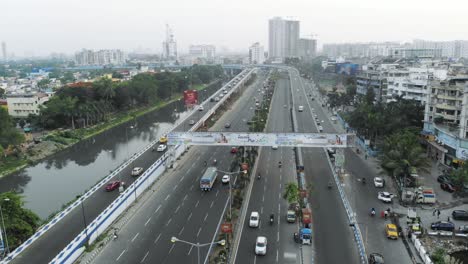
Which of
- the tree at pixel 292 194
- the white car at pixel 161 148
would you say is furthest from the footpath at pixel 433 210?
the white car at pixel 161 148

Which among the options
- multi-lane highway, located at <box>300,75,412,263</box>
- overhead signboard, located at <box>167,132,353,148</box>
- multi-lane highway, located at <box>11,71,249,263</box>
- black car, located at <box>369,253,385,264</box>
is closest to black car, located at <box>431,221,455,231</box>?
multi-lane highway, located at <box>300,75,412,263</box>

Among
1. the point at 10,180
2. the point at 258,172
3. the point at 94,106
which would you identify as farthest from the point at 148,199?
the point at 94,106

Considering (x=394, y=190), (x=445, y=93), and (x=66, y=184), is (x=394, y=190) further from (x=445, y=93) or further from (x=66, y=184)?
(x=66, y=184)

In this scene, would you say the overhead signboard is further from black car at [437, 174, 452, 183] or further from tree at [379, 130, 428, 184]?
black car at [437, 174, 452, 183]

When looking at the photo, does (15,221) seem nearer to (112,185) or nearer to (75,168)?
(112,185)

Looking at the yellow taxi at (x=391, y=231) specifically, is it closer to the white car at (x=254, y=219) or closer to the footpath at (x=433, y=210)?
the footpath at (x=433, y=210)

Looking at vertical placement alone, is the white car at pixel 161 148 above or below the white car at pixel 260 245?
above
